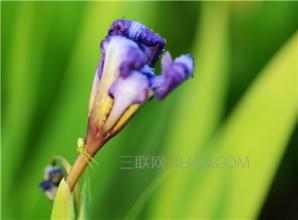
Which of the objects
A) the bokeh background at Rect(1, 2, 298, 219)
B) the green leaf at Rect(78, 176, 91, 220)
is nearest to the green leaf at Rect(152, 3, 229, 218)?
the bokeh background at Rect(1, 2, 298, 219)

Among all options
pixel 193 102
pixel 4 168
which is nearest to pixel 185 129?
→ pixel 193 102

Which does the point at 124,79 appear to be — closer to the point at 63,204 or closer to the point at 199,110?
the point at 63,204

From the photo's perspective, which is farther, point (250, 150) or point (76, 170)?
point (250, 150)

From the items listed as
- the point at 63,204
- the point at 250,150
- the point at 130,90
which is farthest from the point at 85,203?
the point at 250,150

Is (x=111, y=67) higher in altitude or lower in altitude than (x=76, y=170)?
higher

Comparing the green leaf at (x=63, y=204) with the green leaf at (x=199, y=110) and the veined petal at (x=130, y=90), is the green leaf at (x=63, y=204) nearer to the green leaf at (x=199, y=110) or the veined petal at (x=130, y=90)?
the veined petal at (x=130, y=90)

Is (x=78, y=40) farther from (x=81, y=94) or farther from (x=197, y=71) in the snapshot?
(x=197, y=71)
